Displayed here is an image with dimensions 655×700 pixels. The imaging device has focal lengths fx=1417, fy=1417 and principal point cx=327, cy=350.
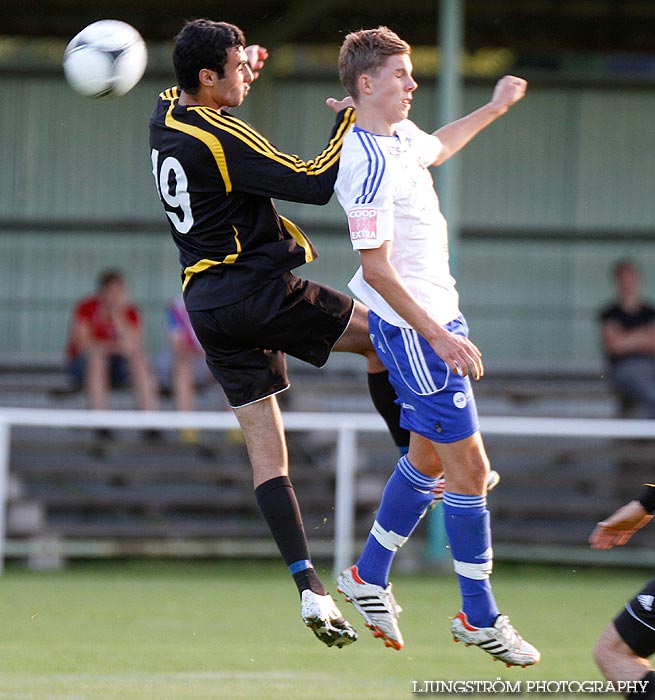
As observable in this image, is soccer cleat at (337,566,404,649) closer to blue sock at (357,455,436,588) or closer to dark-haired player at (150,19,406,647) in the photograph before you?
blue sock at (357,455,436,588)

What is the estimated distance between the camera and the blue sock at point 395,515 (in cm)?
610

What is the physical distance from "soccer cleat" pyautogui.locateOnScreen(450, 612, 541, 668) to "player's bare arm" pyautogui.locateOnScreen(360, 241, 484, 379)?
42.5 inches

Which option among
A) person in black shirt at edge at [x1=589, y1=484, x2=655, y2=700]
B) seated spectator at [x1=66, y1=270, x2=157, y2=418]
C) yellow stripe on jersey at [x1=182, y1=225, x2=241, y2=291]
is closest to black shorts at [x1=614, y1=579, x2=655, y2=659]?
person in black shirt at edge at [x1=589, y1=484, x2=655, y2=700]

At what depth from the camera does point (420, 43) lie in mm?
14859

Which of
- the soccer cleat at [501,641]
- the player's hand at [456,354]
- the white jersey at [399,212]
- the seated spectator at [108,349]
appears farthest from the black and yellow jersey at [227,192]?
the seated spectator at [108,349]

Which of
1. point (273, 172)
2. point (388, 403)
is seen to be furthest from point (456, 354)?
point (273, 172)

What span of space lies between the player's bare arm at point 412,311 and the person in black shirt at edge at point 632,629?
0.84 m

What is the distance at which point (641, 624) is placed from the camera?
507cm

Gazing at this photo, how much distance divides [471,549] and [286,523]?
2.57ft

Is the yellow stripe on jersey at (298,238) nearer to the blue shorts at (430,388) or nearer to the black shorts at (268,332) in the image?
the black shorts at (268,332)

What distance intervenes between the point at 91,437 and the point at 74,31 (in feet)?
15.5

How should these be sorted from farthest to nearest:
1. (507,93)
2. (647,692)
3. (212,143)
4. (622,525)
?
(507,93) → (212,143) → (622,525) → (647,692)

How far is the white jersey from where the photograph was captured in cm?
561

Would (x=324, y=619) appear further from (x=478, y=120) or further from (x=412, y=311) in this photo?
(x=478, y=120)
